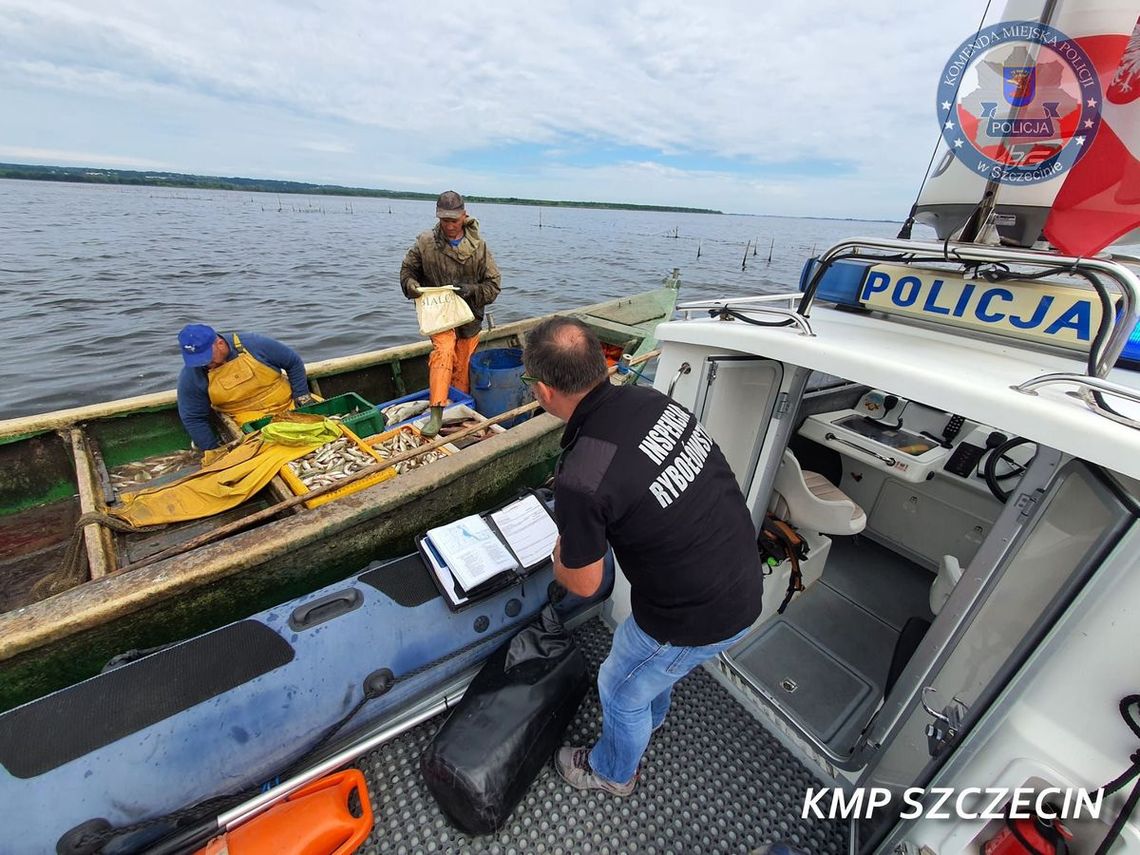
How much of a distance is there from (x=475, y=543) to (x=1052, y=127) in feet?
10.9

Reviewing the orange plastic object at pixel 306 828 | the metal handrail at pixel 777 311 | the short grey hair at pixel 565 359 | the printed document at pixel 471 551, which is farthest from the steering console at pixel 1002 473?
the orange plastic object at pixel 306 828

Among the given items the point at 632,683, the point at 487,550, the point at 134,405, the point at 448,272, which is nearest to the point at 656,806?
the point at 632,683

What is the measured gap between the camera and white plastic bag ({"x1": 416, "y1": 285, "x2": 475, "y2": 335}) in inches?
191

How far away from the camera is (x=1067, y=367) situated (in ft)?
5.65

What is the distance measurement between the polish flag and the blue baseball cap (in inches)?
223

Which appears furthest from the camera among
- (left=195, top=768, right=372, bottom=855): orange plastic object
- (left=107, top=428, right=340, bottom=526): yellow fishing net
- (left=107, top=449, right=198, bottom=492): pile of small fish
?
(left=107, top=449, right=198, bottom=492): pile of small fish

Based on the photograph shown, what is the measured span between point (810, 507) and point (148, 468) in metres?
5.87

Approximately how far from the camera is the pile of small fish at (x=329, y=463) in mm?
3861

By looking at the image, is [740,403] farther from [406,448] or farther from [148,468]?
[148,468]

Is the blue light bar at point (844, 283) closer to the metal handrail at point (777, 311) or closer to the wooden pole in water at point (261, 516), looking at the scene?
the metal handrail at point (777, 311)

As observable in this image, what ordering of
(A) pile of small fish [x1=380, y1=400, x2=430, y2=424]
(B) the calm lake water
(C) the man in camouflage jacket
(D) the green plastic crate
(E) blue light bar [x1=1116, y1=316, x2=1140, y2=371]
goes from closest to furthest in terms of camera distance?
(E) blue light bar [x1=1116, y1=316, x2=1140, y2=371] → (D) the green plastic crate → (C) the man in camouflage jacket → (A) pile of small fish [x1=380, y1=400, x2=430, y2=424] → (B) the calm lake water

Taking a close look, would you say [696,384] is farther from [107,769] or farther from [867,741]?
[107,769]

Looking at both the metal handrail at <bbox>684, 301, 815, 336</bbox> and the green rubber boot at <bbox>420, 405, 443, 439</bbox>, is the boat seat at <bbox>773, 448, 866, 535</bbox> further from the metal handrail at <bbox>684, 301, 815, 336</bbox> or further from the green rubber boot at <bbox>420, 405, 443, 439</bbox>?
the green rubber boot at <bbox>420, 405, 443, 439</bbox>

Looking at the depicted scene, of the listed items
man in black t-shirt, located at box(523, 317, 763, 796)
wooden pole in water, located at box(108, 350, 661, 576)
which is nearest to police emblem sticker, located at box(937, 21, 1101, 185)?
man in black t-shirt, located at box(523, 317, 763, 796)
